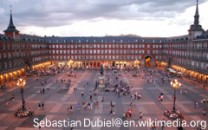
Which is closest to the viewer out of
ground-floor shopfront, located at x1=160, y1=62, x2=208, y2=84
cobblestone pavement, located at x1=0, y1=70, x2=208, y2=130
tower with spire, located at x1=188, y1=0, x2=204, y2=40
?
cobblestone pavement, located at x1=0, y1=70, x2=208, y2=130

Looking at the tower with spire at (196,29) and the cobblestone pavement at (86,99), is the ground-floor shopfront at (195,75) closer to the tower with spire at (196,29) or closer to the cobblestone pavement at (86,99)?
the cobblestone pavement at (86,99)

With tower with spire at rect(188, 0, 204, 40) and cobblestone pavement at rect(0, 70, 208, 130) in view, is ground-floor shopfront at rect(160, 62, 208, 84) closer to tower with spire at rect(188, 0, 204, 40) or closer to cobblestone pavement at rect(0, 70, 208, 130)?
cobblestone pavement at rect(0, 70, 208, 130)

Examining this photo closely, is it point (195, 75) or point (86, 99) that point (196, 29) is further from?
point (86, 99)

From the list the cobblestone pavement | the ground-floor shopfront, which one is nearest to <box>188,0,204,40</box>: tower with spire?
the ground-floor shopfront

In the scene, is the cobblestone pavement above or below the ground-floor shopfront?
below

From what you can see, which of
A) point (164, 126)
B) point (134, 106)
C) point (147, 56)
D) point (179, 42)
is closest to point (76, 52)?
point (147, 56)

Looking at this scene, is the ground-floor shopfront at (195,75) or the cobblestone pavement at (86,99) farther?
the ground-floor shopfront at (195,75)

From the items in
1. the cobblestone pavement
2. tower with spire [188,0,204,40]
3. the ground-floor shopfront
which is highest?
tower with spire [188,0,204,40]

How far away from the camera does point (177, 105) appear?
135 feet

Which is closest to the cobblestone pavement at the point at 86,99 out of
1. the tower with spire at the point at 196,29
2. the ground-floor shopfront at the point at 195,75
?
the ground-floor shopfront at the point at 195,75

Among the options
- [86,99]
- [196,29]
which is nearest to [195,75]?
[196,29]

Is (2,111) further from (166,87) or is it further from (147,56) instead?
(147,56)

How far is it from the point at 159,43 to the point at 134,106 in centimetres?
7829

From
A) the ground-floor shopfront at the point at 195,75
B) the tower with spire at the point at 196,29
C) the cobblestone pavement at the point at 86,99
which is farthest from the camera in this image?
the tower with spire at the point at 196,29
